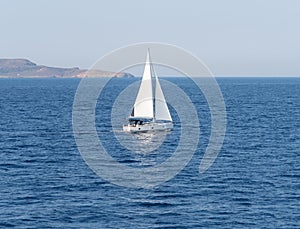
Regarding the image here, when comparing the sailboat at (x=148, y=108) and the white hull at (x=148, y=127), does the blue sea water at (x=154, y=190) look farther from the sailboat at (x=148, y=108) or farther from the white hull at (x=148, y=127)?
the sailboat at (x=148, y=108)

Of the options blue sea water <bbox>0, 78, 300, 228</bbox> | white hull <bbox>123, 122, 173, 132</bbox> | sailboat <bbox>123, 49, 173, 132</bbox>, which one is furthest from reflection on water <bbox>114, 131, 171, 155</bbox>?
sailboat <bbox>123, 49, 173, 132</bbox>

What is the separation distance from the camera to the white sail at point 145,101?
112m

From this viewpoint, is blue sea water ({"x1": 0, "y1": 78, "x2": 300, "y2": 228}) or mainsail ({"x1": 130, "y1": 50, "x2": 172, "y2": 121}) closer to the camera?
blue sea water ({"x1": 0, "y1": 78, "x2": 300, "y2": 228})

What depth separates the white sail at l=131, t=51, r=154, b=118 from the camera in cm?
11250

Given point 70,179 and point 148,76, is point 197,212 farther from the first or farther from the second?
point 148,76

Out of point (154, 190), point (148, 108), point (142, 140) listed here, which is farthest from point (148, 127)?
point (154, 190)

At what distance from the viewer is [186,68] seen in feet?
241

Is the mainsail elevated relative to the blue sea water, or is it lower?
elevated

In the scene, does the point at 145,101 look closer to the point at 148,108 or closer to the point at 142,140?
the point at 148,108

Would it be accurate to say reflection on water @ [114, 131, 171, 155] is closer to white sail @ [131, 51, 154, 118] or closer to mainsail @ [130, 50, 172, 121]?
mainsail @ [130, 50, 172, 121]

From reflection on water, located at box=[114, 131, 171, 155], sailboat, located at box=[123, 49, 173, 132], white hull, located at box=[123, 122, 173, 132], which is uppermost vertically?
sailboat, located at box=[123, 49, 173, 132]

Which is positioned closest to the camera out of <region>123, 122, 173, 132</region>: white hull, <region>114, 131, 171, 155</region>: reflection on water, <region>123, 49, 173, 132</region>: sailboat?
<region>114, 131, 171, 155</region>: reflection on water

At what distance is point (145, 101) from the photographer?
11262 centimetres

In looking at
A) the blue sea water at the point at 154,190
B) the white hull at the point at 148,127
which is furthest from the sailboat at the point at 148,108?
the blue sea water at the point at 154,190
